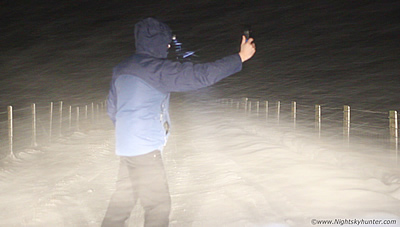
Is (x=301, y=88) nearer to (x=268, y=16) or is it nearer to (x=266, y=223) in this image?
(x=266, y=223)

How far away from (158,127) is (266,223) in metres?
1.82

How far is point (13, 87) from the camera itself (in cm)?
6825

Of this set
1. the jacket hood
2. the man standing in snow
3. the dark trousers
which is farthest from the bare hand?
the dark trousers

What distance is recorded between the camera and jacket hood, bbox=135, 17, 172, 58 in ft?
9.68

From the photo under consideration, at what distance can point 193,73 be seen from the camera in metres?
2.75

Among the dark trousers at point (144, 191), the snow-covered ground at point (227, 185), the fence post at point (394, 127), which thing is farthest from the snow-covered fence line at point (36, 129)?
the fence post at point (394, 127)

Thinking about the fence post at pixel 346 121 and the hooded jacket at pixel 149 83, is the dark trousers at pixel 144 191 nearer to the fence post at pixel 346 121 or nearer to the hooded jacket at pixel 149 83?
the hooded jacket at pixel 149 83

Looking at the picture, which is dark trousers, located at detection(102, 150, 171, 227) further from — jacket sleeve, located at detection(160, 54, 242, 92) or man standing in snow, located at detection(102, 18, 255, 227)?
jacket sleeve, located at detection(160, 54, 242, 92)

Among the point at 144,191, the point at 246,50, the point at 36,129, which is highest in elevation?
the point at 246,50

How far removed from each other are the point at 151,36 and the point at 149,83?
35 centimetres

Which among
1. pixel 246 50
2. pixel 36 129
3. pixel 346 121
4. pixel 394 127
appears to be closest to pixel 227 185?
pixel 246 50

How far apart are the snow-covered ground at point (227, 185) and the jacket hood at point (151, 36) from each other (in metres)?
2.03

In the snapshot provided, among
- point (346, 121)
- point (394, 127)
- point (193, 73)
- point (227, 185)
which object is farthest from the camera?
point (346, 121)

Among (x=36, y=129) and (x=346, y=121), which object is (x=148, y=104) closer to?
(x=346, y=121)
